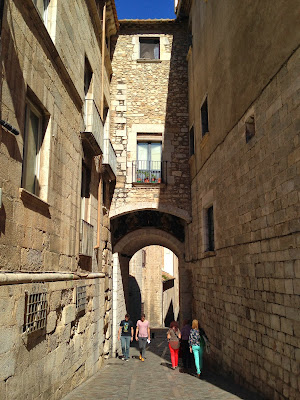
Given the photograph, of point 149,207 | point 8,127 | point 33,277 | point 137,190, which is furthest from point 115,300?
point 8,127

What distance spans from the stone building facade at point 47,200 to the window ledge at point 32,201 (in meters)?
0.02

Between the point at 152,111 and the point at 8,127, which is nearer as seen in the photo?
the point at 8,127

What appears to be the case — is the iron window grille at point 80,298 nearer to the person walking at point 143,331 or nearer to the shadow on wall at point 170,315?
the person walking at point 143,331

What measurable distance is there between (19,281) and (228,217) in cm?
482

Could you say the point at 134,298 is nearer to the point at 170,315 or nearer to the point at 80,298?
the point at 170,315

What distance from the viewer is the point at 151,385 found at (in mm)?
7609

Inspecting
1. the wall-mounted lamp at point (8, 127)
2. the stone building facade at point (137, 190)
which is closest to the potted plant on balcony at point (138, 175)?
the stone building facade at point (137, 190)

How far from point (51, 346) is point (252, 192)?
4108 millimetres

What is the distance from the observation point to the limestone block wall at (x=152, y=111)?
1231 centimetres

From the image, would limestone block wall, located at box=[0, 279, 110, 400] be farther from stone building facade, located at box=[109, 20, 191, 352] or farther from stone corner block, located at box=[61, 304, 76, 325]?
stone building facade, located at box=[109, 20, 191, 352]

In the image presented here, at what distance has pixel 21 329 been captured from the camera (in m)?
4.48

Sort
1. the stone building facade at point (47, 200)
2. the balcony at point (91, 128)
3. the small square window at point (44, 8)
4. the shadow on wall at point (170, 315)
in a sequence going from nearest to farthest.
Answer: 1. the stone building facade at point (47, 200)
2. the small square window at point (44, 8)
3. the balcony at point (91, 128)
4. the shadow on wall at point (170, 315)

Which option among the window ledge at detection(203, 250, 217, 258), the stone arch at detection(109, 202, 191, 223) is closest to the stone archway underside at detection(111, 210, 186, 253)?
the stone arch at detection(109, 202, 191, 223)

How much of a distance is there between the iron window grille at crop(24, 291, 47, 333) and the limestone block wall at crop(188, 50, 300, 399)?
335cm
